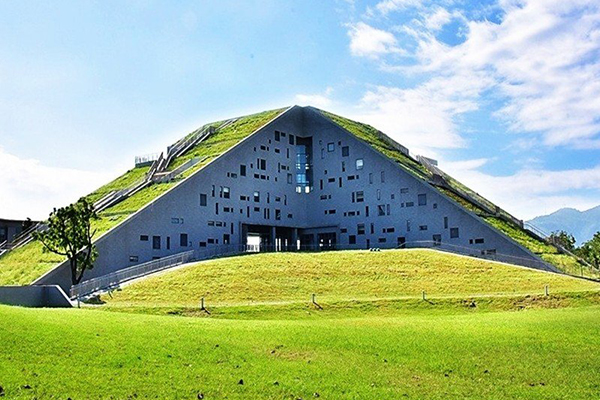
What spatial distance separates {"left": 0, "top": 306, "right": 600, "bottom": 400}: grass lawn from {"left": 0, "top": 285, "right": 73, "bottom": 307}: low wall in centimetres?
1161

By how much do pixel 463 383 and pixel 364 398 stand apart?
2915mm

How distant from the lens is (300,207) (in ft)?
254

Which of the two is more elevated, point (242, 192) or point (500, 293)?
point (242, 192)

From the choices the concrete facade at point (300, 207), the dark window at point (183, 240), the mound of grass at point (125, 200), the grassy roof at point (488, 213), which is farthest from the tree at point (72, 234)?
the grassy roof at point (488, 213)

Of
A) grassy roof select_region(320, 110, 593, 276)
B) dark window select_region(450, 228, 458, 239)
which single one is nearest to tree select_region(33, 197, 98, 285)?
dark window select_region(450, 228, 458, 239)

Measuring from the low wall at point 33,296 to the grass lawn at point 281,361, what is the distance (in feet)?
38.1

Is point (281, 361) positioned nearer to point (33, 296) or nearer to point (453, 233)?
point (33, 296)

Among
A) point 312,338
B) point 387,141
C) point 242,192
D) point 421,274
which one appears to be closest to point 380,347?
point 312,338

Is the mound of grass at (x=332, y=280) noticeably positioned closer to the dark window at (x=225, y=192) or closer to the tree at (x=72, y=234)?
the tree at (x=72, y=234)

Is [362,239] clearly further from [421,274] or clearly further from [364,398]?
[364,398]

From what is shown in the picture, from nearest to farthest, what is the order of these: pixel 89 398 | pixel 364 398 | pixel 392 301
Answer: pixel 89 398, pixel 364 398, pixel 392 301

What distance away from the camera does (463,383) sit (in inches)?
568

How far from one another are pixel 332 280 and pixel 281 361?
29408mm

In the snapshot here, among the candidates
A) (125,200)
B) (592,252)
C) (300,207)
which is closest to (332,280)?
(125,200)
